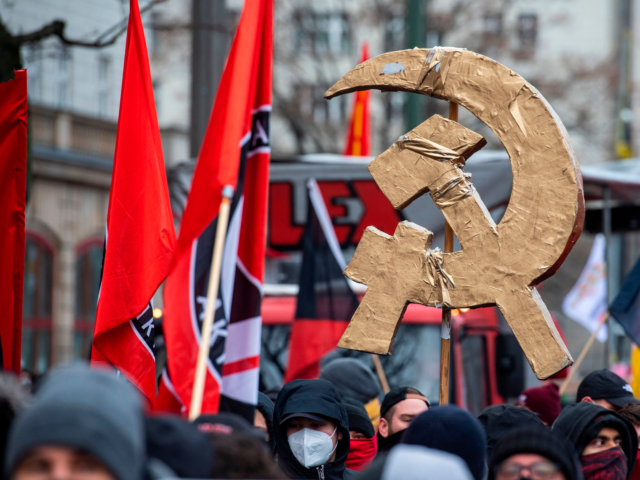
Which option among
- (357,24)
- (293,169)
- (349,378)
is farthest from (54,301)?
(349,378)

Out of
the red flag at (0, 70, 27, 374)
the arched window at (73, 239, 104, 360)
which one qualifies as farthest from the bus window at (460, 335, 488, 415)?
the arched window at (73, 239, 104, 360)

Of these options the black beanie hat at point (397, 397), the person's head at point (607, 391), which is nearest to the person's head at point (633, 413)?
the person's head at point (607, 391)

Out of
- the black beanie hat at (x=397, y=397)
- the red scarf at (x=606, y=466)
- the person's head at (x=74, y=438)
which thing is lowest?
the black beanie hat at (x=397, y=397)

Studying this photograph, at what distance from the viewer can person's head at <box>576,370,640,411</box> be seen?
468cm

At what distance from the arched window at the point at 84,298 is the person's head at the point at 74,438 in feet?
54.0

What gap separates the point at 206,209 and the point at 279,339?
14.3 feet

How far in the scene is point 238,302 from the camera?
3.44 metres

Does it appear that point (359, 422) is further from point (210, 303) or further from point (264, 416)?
point (210, 303)

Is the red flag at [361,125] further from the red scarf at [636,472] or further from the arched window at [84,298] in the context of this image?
the arched window at [84,298]

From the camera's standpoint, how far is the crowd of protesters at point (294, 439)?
6.18ft

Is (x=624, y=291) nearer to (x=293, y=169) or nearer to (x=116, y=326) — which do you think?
(x=293, y=169)

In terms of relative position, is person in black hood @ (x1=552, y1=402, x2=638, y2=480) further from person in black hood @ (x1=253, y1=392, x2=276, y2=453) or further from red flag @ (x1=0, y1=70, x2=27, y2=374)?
red flag @ (x1=0, y1=70, x2=27, y2=374)

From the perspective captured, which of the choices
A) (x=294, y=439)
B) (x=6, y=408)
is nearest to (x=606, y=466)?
(x=294, y=439)

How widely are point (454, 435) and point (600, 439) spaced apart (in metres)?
0.94
